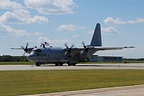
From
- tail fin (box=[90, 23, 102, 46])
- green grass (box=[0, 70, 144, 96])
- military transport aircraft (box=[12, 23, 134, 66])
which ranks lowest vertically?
green grass (box=[0, 70, 144, 96])

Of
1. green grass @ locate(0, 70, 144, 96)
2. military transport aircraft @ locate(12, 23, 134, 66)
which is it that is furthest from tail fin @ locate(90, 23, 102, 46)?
green grass @ locate(0, 70, 144, 96)

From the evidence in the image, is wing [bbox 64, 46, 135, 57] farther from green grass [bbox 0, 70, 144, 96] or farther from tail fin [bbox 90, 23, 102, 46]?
green grass [bbox 0, 70, 144, 96]

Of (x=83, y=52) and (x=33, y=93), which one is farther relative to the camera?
(x=83, y=52)

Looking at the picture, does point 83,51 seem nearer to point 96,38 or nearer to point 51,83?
point 96,38

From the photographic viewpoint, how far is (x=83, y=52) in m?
68.4

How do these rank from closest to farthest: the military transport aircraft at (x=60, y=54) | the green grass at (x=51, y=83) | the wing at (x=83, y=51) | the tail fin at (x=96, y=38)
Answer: the green grass at (x=51, y=83) < the military transport aircraft at (x=60, y=54) < the wing at (x=83, y=51) < the tail fin at (x=96, y=38)

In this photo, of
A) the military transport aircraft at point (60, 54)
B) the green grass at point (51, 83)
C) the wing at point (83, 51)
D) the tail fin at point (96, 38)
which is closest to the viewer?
the green grass at point (51, 83)

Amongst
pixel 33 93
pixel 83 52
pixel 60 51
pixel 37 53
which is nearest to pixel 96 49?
pixel 83 52

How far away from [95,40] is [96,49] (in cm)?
918

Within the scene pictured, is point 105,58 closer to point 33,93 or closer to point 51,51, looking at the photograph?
point 51,51

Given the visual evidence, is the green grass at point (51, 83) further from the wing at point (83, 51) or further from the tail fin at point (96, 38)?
the tail fin at point (96, 38)

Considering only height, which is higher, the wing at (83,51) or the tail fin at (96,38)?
the tail fin at (96,38)

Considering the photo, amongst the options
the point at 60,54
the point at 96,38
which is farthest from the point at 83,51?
the point at 96,38

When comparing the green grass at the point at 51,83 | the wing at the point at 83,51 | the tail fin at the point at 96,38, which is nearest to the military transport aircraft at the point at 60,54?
the wing at the point at 83,51
